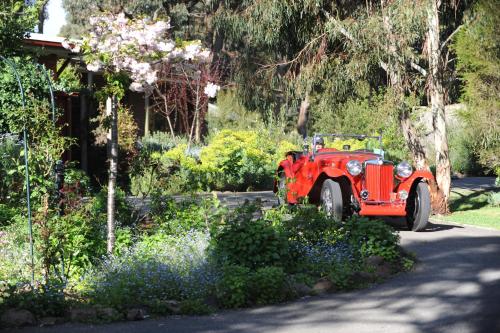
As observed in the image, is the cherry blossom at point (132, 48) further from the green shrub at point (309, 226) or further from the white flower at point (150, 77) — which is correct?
the green shrub at point (309, 226)

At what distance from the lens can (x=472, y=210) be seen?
53.8 ft

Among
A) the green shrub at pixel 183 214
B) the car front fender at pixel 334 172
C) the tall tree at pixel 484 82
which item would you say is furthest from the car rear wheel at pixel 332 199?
the tall tree at pixel 484 82

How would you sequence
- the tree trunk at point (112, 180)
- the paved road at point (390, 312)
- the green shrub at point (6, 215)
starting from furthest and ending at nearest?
the green shrub at point (6, 215) → the tree trunk at point (112, 180) → the paved road at point (390, 312)

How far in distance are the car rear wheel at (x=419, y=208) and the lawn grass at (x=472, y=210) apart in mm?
1843

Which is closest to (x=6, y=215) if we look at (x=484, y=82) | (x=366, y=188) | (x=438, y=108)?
(x=366, y=188)

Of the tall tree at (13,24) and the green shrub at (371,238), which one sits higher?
the tall tree at (13,24)

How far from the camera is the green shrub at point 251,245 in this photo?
26.5 feet

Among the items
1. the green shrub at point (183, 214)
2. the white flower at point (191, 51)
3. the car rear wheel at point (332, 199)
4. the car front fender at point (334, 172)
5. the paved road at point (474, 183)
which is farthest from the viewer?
the paved road at point (474, 183)

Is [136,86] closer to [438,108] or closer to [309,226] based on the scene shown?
[309,226]

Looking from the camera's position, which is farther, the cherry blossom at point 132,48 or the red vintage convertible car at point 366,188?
the red vintage convertible car at point 366,188

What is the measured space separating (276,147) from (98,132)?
5638 mm

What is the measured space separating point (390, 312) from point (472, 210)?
1023 cm

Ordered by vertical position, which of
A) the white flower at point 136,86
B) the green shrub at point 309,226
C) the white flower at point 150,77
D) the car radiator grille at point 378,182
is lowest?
the green shrub at point 309,226

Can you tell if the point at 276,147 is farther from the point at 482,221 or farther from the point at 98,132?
the point at 482,221
